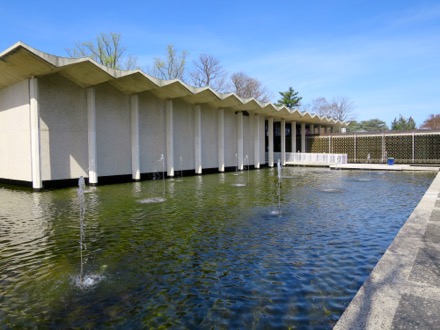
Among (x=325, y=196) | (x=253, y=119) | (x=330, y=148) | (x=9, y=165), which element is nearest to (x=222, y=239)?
(x=325, y=196)

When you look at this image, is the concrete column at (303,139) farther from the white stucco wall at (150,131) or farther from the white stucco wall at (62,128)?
the white stucco wall at (62,128)

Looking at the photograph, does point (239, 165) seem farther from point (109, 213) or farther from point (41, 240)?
point (41, 240)

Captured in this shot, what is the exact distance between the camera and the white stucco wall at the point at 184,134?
21.1 meters

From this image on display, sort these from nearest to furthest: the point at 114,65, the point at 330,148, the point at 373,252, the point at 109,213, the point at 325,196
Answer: the point at 373,252 → the point at 109,213 → the point at 325,196 → the point at 330,148 → the point at 114,65

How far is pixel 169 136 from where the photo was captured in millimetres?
19938

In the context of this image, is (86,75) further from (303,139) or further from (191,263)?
(303,139)

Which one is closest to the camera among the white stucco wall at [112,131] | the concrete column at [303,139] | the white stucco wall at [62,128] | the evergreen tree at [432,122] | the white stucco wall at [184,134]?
the white stucco wall at [62,128]

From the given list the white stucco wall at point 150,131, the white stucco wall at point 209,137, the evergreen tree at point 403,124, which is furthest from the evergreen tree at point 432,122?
the white stucco wall at point 150,131

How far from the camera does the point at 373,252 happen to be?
5301mm

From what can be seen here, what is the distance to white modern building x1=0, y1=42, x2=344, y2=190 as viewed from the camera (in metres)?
13.9

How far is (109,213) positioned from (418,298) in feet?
24.4

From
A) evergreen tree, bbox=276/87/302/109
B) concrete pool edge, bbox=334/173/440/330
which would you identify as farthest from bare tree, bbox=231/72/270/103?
concrete pool edge, bbox=334/173/440/330

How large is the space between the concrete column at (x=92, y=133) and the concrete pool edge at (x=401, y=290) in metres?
13.6

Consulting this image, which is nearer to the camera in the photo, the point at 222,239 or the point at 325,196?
the point at 222,239
